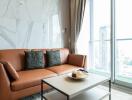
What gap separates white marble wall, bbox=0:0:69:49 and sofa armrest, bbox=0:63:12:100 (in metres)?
1.05

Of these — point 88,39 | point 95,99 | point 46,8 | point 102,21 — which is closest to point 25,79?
point 95,99

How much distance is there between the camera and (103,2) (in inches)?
142

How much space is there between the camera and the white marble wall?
8.89 ft

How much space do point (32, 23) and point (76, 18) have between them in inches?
50.1

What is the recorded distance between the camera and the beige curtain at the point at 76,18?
3.44 metres

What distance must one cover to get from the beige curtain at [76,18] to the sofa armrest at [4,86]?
7.17 feet

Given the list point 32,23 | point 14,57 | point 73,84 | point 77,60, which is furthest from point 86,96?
point 32,23

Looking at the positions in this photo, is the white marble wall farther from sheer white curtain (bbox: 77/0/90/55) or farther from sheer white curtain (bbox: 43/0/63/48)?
sheer white curtain (bbox: 77/0/90/55)

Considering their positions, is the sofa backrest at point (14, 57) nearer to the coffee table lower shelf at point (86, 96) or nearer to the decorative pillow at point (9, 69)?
the decorative pillow at point (9, 69)

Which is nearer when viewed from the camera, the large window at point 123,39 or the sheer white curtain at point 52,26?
the large window at point 123,39

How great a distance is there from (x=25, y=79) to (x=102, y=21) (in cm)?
278

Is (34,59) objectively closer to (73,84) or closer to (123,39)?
(73,84)

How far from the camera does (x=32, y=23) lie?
3.06 metres

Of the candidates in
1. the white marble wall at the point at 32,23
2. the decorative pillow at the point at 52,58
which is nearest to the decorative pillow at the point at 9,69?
the white marble wall at the point at 32,23
